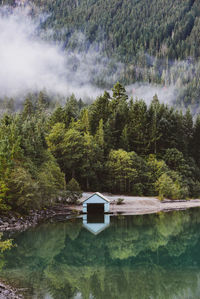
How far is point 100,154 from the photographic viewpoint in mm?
74500

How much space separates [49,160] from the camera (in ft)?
190

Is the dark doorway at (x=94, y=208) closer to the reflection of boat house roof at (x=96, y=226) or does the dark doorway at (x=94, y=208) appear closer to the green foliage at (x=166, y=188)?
the reflection of boat house roof at (x=96, y=226)

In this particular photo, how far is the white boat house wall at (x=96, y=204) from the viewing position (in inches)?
2110

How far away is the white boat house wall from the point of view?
53.6 meters

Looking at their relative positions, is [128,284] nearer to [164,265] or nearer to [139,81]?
[164,265]

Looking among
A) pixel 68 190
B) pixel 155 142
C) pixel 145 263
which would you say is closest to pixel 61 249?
pixel 145 263

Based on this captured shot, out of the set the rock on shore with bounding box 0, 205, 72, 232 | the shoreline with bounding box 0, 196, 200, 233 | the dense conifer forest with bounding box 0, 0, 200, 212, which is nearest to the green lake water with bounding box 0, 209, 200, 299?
the rock on shore with bounding box 0, 205, 72, 232

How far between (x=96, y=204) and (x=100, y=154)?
18.4 m

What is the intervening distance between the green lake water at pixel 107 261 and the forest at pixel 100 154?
650 centimetres

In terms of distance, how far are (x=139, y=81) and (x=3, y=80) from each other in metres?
70.6

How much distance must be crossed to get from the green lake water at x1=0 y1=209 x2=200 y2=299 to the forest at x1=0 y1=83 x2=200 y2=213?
6497 millimetres

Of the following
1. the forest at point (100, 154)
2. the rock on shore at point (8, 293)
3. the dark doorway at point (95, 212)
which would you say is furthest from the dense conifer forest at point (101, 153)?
the rock on shore at point (8, 293)

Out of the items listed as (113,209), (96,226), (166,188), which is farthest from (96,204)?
(166,188)

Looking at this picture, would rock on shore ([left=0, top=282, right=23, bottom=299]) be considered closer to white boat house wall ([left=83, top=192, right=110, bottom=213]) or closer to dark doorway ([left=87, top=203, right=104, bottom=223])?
dark doorway ([left=87, top=203, right=104, bottom=223])
